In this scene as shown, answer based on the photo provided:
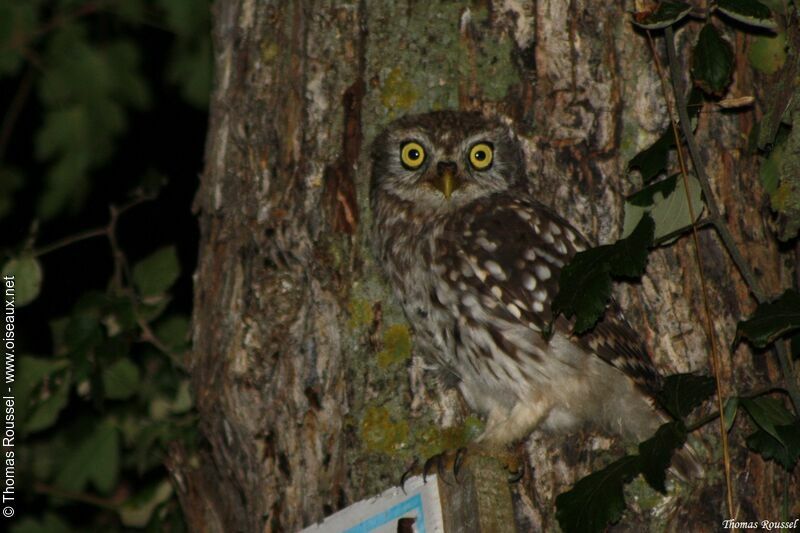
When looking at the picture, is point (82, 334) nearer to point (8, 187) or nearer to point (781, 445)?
point (8, 187)

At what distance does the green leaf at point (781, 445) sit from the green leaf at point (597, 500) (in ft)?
1.07

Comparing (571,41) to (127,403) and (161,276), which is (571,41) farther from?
(127,403)

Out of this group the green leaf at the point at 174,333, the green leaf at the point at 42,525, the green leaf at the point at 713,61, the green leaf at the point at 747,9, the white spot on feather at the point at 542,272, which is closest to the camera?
the green leaf at the point at 747,9

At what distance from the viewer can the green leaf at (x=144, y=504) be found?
3500 millimetres

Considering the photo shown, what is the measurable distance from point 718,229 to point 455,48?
769 millimetres

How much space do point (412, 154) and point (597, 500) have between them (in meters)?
1.14

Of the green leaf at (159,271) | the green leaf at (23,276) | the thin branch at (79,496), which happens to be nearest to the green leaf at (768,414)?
the green leaf at (159,271)

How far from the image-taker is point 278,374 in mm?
2594

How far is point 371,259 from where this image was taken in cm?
269

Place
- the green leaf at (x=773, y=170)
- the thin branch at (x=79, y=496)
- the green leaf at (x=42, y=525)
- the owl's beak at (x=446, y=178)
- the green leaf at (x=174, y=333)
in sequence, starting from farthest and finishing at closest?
1. the green leaf at (x=42, y=525)
2. the thin branch at (x=79, y=496)
3. the green leaf at (x=174, y=333)
4. the owl's beak at (x=446, y=178)
5. the green leaf at (x=773, y=170)

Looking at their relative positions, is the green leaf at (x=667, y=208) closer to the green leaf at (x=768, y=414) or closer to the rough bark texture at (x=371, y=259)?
the rough bark texture at (x=371, y=259)

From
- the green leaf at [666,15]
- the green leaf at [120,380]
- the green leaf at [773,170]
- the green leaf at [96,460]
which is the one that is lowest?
the green leaf at [96,460]

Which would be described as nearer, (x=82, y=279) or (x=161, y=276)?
(x=161, y=276)

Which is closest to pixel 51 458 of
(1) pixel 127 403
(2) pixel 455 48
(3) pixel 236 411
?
(1) pixel 127 403
